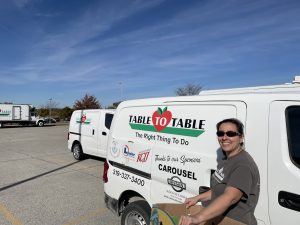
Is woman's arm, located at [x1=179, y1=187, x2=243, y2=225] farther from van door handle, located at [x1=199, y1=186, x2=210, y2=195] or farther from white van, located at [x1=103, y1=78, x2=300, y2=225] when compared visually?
van door handle, located at [x1=199, y1=186, x2=210, y2=195]

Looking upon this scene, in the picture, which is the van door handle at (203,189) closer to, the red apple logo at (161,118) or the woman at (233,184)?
the woman at (233,184)

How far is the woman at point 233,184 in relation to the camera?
2.05 m

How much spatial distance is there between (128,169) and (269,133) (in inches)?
82.4

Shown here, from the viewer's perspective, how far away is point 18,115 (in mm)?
40031

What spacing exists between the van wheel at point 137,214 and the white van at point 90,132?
19.9ft

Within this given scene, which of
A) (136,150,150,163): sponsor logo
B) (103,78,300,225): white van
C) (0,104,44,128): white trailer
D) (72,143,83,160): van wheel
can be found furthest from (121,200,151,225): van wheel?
(0,104,44,128): white trailer

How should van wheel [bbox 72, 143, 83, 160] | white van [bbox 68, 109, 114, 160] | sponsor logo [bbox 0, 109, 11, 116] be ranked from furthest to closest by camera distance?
sponsor logo [bbox 0, 109, 11, 116] < van wheel [bbox 72, 143, 83, 160] < white van [bbox 68, 109, 114, 160]

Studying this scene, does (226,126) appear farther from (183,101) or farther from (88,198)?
(88,198)

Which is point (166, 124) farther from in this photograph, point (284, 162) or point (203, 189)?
point (284, 162)

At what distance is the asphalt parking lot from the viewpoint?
5.26 meters

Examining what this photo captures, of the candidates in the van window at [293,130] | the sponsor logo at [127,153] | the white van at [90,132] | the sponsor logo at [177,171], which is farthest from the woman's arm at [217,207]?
the white van at [90,132]

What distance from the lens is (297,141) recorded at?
2420 mm

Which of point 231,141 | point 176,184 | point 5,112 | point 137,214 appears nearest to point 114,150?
point 137,214

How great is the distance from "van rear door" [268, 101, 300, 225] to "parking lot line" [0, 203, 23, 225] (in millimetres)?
4277
